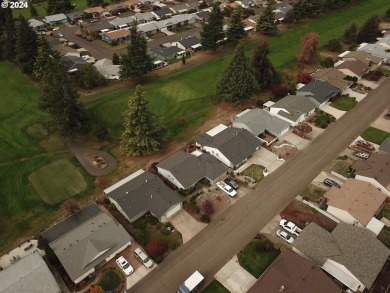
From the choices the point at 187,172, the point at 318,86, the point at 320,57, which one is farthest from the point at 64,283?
the point at 320,57

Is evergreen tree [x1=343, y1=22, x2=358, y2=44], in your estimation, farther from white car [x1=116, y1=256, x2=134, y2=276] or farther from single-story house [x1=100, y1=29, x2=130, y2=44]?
white car [x1=116, y1=256, x2=134, y2=276]

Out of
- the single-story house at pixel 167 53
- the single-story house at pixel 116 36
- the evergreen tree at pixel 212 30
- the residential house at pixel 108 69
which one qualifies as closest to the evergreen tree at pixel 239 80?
the evergreen tree at pixel 212 30

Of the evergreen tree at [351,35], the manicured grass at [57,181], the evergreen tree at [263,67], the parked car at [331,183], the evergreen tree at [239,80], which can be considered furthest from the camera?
the evergreen tree at [351,35]

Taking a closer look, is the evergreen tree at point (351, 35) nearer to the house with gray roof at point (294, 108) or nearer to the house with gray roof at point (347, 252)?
the house with gray roof at point (294, 108)

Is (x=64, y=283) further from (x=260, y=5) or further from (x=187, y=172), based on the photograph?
(x=260, y=5)

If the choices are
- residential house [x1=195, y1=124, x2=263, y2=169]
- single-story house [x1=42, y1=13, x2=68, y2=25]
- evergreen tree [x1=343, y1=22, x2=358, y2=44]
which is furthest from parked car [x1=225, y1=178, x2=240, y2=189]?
single-story house [x1=42, y1=13, x2=68, y2=25]

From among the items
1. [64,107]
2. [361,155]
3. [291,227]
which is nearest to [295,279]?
[291,227]

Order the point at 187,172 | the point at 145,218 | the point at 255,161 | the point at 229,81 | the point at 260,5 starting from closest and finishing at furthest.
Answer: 1. the point at 145,218
2. the point at 187,172
3. the point at 255,161
4. the point at 229,81
5. the point at 260,5
